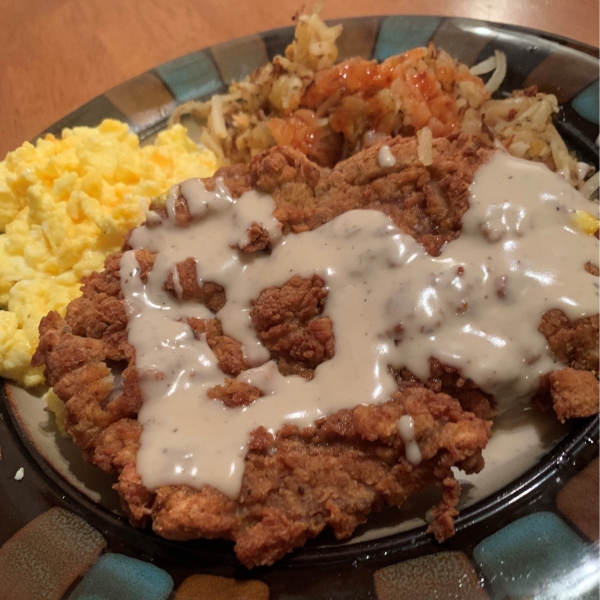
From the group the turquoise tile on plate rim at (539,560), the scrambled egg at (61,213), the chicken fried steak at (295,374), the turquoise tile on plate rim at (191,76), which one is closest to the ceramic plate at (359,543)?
the turquoise tile on plate rim at (539,560)

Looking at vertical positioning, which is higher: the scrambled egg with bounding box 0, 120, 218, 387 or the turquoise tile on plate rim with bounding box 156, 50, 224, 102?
the turquoise tile on plate rim with bounding box 156, 50, 224, 102

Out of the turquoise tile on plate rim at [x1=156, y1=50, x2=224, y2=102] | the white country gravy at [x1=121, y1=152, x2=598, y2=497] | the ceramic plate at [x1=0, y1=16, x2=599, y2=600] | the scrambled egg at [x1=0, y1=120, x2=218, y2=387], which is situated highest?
the turquoise tile on plate rim at [x1=156, y1=50, x2=224, y2=102]

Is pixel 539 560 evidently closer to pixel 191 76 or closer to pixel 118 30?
pixel 191 76

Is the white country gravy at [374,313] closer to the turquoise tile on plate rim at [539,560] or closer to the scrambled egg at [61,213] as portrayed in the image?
the turquoise tile on plate rim at [539,560]

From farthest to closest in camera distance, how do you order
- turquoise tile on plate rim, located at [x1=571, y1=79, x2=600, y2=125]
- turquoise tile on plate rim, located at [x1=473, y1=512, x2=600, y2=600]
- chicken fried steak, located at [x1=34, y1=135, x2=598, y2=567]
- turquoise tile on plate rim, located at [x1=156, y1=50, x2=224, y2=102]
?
turquoise tile on plate rim, located at [x1=156, y1=50, x2=224, y2=102]
turquoise tile on plate rim, located at [x1=571, y1=79, x2=600, y2=125]
chicken fried steak, located at [x1=34, y1=135, x2=598, y2=567]
turquoise tile on plate rim, located at [x1=473, y1=512, x2=600, y2=600]

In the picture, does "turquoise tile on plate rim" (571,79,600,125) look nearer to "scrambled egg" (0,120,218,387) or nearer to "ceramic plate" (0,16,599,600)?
"ceramic plate" (0,16,599,600)

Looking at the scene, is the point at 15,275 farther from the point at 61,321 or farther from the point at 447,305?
the point at 447,305

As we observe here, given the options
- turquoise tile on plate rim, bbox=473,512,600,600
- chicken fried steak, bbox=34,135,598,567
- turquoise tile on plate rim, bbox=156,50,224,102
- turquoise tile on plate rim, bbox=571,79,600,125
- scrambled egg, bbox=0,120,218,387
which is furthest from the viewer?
turquoise tile on plate rim, bbox=156,50,224,102

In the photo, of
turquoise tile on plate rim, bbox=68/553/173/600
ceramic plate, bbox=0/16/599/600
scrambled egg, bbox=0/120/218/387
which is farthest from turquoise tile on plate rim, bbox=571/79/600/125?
turquoise tile on plate rim, bbox=68/553/173/600
